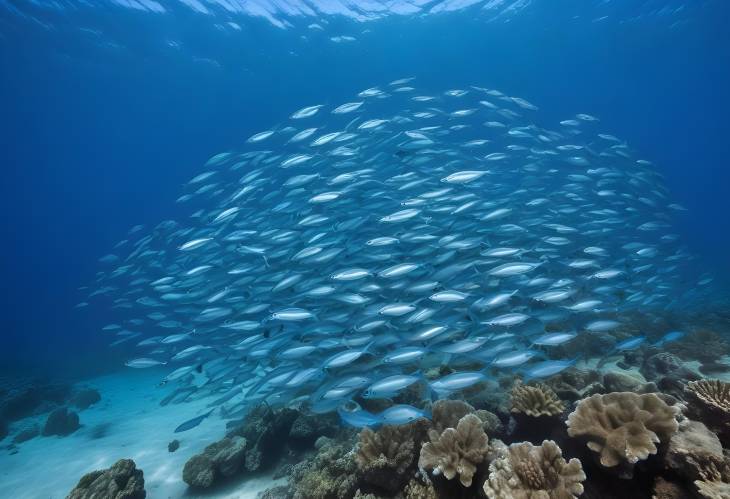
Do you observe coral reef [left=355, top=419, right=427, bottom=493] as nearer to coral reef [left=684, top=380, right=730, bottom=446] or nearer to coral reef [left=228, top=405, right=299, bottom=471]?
coral reef [left=684, top=380, right=730, bottom=446]

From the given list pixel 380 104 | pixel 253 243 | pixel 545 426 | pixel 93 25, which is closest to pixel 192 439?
pixel 253 243

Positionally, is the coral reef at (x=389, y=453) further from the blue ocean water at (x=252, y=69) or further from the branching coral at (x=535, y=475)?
the blue ocean water at (x=252, y=69)

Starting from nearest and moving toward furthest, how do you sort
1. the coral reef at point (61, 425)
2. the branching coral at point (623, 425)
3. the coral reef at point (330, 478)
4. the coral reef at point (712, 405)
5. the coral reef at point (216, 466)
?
the branching coral at point (623, 425), the coral reef at point (712, 405), the coral reef at point (330, 478), the coral reef at point (216, 466), the coral reef at point (61, 425)

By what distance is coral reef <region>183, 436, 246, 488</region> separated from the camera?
655cm

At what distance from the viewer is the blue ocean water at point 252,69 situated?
104 ft

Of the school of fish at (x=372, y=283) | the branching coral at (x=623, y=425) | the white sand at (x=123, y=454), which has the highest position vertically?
the school of fish at (x=372, y=283)

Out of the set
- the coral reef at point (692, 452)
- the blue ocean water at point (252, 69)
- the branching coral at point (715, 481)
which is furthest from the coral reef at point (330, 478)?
the blue ocean water at point (252, 69)

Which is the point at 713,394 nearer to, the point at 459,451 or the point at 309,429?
the point at 459,451

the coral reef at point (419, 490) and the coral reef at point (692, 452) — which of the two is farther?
the coral reef at point (419, 490)

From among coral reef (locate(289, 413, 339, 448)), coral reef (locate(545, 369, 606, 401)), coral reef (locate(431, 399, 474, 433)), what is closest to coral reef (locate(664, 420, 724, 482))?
coral reef (locate(545, 369, 606, 401))

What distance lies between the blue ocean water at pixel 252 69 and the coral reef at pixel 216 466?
24.6 meters

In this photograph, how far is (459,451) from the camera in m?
3.69

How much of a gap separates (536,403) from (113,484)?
623 cm

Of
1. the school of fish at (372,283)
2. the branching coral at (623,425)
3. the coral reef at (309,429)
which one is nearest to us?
the branching coral at (623,425)
